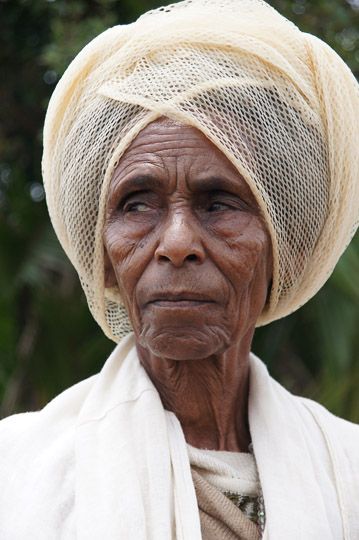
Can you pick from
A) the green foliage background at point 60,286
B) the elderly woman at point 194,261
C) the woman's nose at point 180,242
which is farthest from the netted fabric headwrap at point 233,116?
the green foliage background at point 60,286

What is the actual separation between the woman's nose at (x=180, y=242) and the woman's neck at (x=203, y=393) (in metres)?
0.39

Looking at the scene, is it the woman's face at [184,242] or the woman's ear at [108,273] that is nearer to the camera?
the woman's face at [184,242]

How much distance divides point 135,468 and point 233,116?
3.60 ft

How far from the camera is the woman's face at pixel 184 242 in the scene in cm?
229

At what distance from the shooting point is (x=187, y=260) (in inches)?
90.4

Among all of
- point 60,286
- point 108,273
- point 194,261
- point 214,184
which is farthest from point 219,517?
point 60,286

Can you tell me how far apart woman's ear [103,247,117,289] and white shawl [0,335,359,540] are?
0.20 m

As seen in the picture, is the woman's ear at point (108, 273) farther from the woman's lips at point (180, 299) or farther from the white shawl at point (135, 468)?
the woman's lips at point (180, 299)

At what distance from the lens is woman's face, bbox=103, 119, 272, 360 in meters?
2.29

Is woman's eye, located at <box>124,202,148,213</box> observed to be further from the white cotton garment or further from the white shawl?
the white cotton garment

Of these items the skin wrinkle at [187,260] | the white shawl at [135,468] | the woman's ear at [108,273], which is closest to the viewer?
the white shawl at [135,468]

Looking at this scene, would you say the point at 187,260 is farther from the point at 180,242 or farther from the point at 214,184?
the point at 214,184

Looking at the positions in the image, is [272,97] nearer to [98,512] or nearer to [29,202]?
[98,512]

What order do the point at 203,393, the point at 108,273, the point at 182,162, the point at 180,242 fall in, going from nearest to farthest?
1. the point at 180,242
2. the point at 182,162
3. the point at 203,393
4. the point at 108,273
